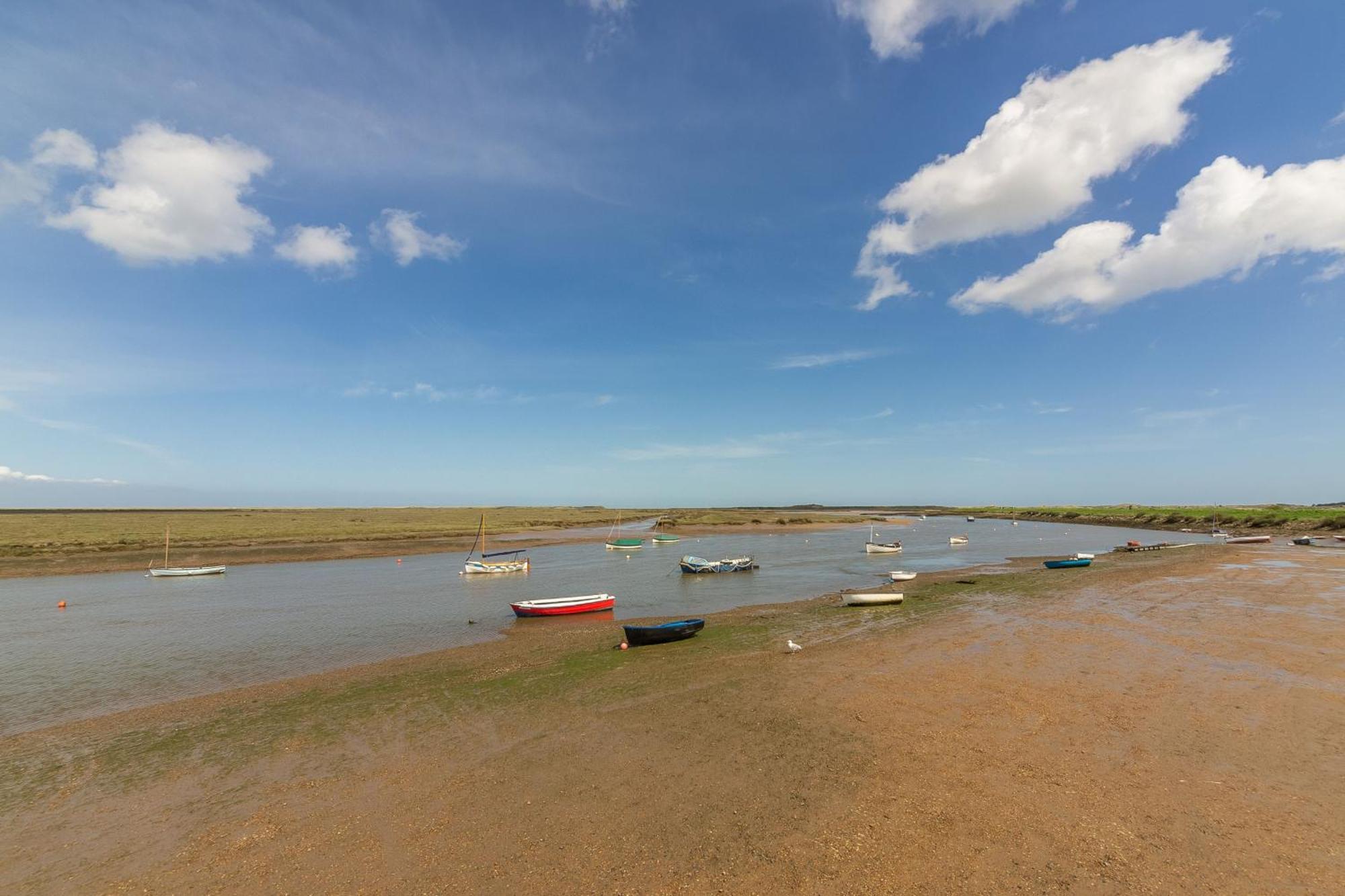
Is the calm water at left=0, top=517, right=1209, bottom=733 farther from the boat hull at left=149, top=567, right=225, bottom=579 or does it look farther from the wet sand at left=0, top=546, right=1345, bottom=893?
the wet sand at left=0, top=546, right=1345, bottom=893

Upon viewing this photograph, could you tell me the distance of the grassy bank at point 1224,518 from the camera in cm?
7894

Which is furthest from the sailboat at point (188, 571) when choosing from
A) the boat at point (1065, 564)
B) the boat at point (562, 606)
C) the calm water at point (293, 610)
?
the boat at point (1065, 564)

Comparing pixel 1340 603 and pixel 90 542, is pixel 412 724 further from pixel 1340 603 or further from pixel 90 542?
pixel 90 542

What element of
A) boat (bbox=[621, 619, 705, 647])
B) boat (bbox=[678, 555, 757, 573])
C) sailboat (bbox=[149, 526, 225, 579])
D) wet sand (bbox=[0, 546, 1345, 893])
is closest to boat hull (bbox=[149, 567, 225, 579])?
sailboat (bbox=[149, 526, 225, 579])

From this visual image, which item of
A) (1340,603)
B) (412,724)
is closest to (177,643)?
(412,724)

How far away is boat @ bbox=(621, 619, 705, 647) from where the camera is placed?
78.3 ft

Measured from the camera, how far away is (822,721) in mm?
14375

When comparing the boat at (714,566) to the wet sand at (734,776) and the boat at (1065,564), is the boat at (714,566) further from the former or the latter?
the wet sand at (734,776)

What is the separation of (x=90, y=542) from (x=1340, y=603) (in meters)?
112

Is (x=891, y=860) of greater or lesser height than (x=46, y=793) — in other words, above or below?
above

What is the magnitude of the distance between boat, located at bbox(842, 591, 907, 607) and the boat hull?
2230 inches

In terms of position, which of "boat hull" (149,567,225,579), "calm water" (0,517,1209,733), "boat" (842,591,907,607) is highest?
"boat" (842,591,907,607)

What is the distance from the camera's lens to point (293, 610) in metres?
34.8

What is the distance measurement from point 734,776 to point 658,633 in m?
12.6
